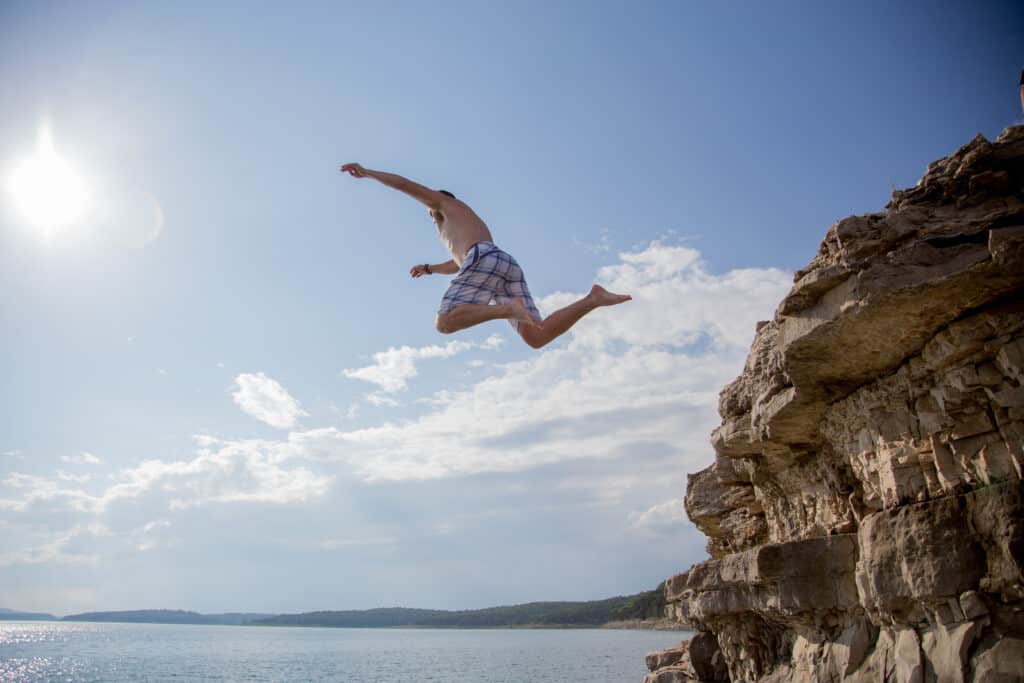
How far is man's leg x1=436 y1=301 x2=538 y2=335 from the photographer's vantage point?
23.9 ft

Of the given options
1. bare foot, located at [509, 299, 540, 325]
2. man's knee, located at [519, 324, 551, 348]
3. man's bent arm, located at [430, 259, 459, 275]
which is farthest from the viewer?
man's bent arm, located at [430, 259, 459, 275]

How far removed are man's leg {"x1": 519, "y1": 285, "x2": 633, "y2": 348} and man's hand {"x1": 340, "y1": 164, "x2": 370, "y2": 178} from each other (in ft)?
8.44

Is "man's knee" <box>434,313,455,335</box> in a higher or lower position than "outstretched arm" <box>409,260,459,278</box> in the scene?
lower

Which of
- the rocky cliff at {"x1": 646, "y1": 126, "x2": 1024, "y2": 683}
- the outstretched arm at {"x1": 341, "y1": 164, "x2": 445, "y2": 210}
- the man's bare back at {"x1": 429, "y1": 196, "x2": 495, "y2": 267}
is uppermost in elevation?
the outstretched arm at {"x1": 341, "y1": 164, "x2": 445, "y2": 210}

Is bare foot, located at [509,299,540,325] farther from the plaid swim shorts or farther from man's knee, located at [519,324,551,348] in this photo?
the plaid swim shorts

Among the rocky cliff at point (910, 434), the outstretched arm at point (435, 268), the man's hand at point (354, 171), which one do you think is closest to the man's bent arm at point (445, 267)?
the outstretched arm at point (435, 268)

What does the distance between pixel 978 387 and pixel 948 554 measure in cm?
195

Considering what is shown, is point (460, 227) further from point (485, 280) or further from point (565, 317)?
point (565, 317)

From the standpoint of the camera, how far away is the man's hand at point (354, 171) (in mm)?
7766

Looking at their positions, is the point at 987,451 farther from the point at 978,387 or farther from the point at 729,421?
the point at 729,421

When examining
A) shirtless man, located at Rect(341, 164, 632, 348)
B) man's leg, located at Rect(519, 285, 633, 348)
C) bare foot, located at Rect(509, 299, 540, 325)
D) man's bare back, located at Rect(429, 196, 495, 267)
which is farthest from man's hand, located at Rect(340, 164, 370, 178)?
man's leg, located at Rect(519, 285, 633, 348)

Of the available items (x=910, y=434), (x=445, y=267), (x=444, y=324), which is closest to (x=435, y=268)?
(x=445, y=267)

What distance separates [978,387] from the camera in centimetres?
770

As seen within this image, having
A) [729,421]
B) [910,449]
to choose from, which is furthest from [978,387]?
[729,421]
